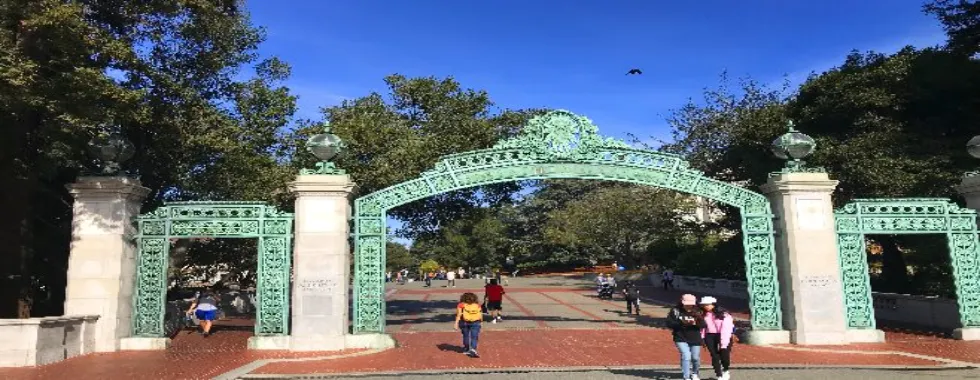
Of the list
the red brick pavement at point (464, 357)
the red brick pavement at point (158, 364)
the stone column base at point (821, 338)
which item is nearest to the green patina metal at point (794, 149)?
the stone column base at point (821, 338)

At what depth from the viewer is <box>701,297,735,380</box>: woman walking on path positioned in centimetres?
793

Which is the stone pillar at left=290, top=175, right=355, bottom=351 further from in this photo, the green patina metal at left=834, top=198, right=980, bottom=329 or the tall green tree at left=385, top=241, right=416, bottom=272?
the tall green tree at left=385, top=241, right=416, bottom=272

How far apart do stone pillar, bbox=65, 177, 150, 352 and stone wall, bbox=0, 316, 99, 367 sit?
708mm

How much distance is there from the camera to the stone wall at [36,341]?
31.7 ft

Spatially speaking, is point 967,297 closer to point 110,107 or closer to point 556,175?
point 556,175

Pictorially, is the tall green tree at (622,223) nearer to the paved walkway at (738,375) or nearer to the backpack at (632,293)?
the backpack at (632,293)

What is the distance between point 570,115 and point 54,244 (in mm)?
12429

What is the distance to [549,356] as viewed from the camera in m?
10.8

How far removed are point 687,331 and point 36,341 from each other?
950cm

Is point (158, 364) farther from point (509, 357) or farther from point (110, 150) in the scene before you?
point (509, 357)

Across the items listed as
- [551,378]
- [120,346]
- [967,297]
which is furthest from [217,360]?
[967,297]

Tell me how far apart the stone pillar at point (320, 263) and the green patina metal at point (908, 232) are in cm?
942

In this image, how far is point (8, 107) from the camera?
32.2 feet

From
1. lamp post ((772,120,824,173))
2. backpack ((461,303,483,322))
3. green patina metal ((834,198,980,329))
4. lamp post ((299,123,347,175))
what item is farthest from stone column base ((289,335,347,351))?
green patina metal ((834,198,980,329))
